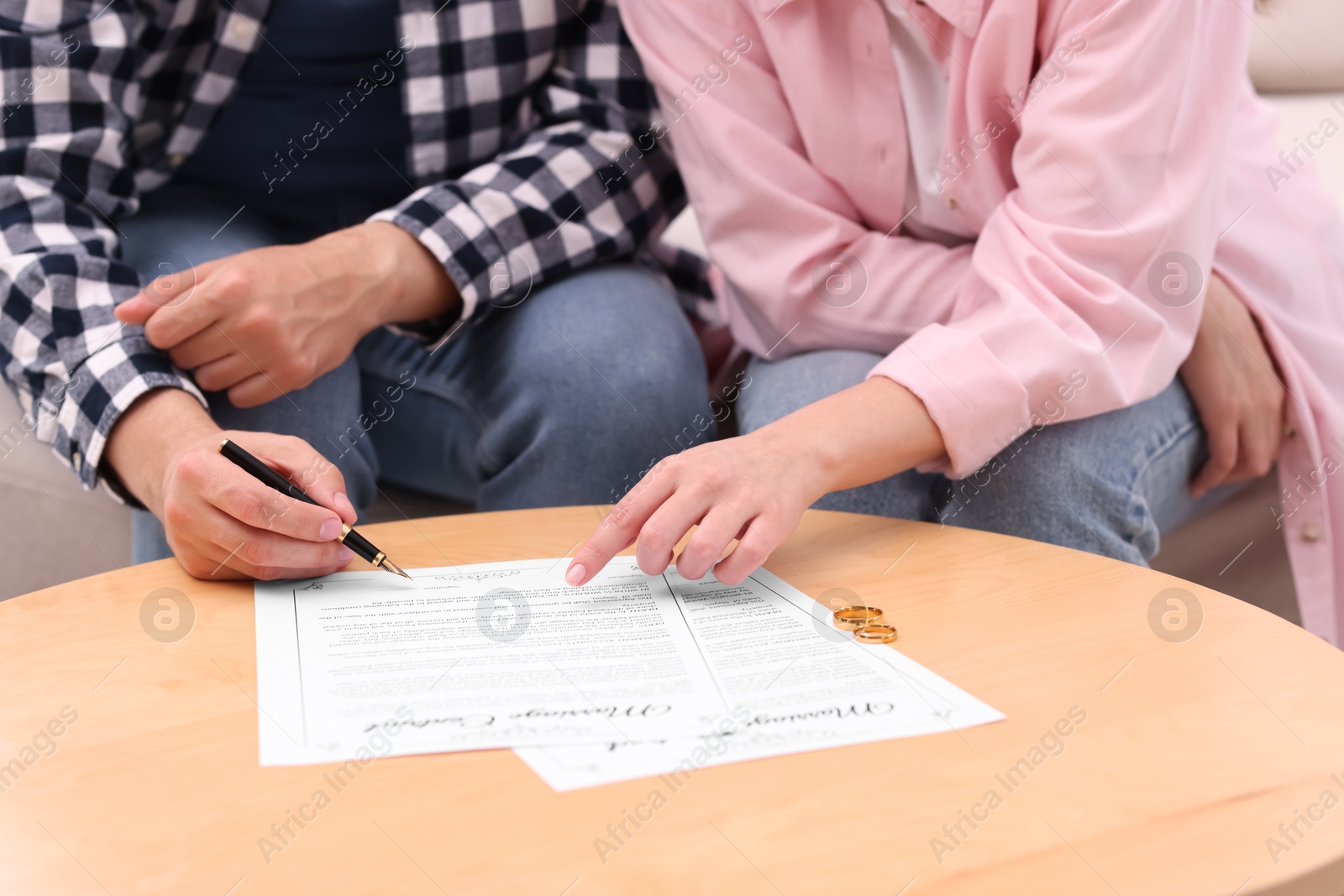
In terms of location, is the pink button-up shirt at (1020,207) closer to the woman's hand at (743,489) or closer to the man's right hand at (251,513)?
the woman's hand at (743,489)

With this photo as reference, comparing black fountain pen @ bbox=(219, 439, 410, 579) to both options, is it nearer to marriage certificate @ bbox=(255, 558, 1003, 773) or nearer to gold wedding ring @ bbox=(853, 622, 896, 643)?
marriage certificate @ bbox=(255, 558, 1003, 773)

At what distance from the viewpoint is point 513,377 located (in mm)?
1050

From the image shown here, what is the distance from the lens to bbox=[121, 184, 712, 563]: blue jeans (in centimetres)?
103

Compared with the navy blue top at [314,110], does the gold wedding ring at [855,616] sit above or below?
below

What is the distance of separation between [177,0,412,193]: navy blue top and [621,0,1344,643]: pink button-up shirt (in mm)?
259

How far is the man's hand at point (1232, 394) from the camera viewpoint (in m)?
0.90

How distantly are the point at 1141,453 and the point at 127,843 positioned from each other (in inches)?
29.2

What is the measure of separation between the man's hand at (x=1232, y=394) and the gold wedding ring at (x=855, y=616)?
1.44ft

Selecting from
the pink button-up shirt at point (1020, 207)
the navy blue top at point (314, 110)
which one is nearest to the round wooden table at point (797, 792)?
the pink button-up shirt at point (1020, 207)

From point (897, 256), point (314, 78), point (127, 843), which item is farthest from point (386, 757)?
point (314, 78)

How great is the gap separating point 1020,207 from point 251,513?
0.61 meters

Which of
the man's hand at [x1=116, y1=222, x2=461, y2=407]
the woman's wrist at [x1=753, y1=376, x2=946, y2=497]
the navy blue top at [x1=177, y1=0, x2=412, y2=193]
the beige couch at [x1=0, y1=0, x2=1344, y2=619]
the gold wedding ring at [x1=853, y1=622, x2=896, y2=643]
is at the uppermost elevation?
the navy blue top at [x1=177, y1=0, x2=412, y2=193]

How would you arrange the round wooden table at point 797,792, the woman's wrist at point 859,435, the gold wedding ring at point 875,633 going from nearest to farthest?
the round wooden table at point 797,792 < the gold wedding ring at point 875,633 < the woman's wrist at point 859,435

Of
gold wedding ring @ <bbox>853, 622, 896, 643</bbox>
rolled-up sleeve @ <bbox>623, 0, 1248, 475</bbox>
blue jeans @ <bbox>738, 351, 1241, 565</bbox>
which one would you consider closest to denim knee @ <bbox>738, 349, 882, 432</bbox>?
blue jeans @ <bbox>738, 351, 1241, 565</bbox>
